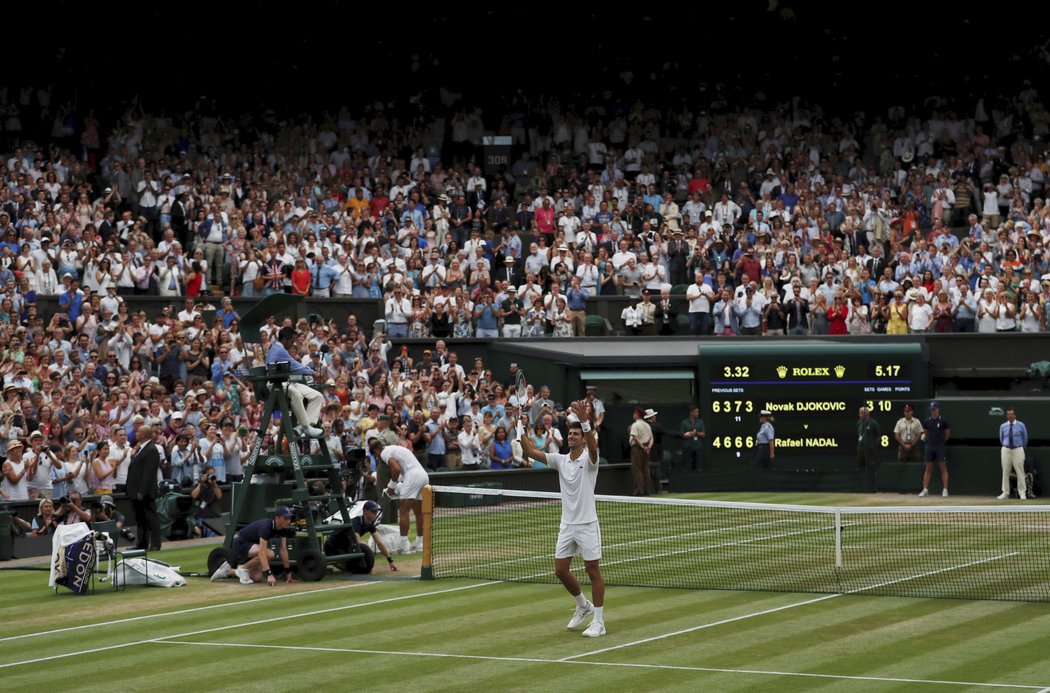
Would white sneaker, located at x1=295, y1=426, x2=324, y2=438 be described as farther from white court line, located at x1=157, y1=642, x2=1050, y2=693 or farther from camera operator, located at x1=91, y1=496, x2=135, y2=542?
white court line, located at x1=157, y1=642, x2=1050, y2=693

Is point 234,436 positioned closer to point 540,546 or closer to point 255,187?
point 540,546

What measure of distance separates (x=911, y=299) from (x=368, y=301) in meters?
11.8

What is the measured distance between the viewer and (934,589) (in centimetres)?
1744

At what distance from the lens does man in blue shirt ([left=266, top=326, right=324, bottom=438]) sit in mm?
18922

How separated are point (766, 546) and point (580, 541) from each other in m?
7.68

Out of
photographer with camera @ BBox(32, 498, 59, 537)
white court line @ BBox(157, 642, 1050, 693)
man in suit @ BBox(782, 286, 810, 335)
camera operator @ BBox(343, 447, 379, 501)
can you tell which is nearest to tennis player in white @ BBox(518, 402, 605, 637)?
white court line @ BBox(157, 642, 1050, 693)

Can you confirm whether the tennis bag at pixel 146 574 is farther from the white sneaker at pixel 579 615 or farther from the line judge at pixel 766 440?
the line judge at pixel 766 440

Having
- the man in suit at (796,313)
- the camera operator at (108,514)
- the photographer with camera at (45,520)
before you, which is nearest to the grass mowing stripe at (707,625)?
the camera operator at (108,514)

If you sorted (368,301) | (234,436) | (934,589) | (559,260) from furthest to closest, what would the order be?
(559,260), (368,301), (234,436), (934,589)

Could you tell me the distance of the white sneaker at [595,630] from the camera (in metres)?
14.4

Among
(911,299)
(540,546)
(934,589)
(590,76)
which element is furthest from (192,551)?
(590,76)

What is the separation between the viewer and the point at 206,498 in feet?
81.9

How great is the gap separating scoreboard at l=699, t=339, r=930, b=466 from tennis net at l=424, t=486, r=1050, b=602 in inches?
222

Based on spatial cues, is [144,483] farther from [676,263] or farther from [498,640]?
[676,263]
